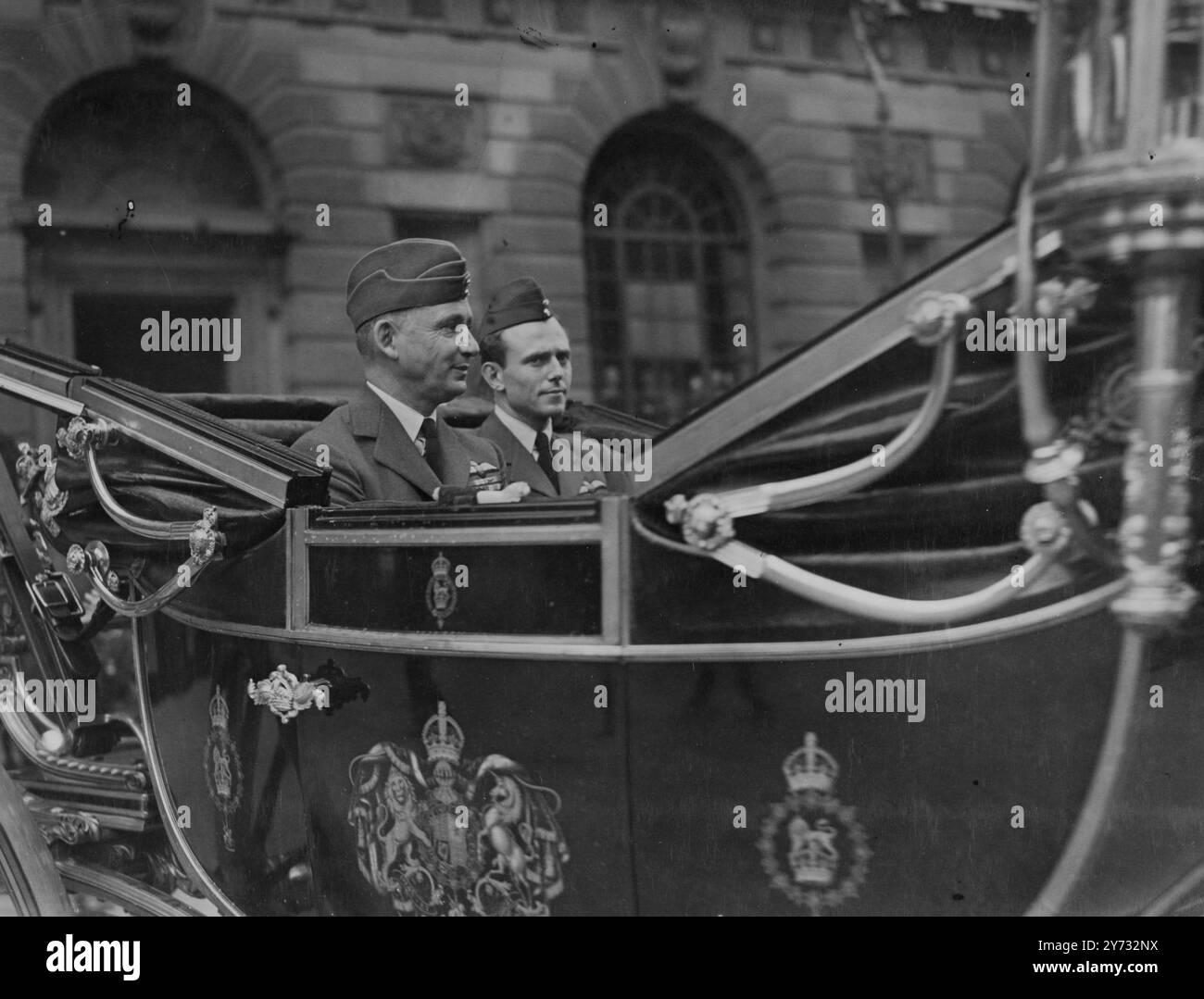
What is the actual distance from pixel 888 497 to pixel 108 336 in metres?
1.31

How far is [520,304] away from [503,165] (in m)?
0.22

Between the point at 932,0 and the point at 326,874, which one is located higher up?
the point at 932,0

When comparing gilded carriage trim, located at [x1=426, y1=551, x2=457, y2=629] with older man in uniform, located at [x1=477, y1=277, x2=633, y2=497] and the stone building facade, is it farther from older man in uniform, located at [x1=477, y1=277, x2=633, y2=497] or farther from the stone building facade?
the stone building facade

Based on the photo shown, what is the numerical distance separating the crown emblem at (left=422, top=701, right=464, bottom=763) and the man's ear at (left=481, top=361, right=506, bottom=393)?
0.52 metres

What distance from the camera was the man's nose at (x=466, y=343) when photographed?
2369 millimetres

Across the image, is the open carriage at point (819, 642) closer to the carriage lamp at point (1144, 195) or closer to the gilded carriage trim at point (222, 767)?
the carriage lamp at point (1144, 195)

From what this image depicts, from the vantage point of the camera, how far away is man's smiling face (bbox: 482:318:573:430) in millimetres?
2281

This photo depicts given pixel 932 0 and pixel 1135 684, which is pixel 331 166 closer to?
pixel 932 0

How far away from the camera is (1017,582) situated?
2.02m

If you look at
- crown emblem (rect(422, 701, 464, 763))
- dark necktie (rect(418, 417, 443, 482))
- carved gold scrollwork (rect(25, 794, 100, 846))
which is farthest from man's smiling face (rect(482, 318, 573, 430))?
carved gold scrollwork (rect(25, 794, 100, 846))

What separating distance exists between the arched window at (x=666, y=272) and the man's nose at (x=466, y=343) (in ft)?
0.75

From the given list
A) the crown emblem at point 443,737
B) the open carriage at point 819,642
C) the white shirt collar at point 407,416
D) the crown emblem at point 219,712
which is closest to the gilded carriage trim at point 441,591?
the open carriage at point 819,642
